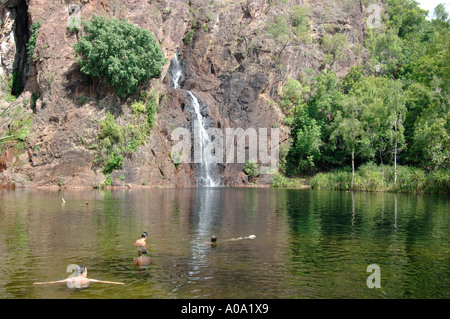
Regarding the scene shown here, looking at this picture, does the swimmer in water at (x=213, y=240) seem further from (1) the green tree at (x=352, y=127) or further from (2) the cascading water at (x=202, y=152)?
→ (2) the cascading water at (x=202, y=152)

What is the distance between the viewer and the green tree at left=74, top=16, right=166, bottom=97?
58688mm

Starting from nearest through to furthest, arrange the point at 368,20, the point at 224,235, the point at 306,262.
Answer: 1. the point at 306,262
2. the point at 224,235
3. the point at 368,20

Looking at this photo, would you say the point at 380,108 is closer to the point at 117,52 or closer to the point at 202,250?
the point at 117,52

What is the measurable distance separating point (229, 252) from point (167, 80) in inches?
2272

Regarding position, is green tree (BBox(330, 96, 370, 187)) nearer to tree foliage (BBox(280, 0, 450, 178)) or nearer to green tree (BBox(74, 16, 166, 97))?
tree foliage (BBox(280, 0, 450, 178))

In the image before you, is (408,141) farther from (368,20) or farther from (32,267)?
(32,267)

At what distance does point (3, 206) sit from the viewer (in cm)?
3328

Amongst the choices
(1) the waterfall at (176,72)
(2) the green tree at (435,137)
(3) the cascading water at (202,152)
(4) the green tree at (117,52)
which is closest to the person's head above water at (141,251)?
(2) the green tree at (435,137)

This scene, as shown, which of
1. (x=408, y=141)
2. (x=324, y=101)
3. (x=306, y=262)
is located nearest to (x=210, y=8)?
(x=324, y=101)

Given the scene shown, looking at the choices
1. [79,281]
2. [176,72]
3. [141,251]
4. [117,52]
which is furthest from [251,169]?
[79,281]

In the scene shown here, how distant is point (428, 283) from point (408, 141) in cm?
5588

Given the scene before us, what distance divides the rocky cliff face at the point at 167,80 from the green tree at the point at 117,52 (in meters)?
3.87

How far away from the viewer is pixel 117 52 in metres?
59.4
